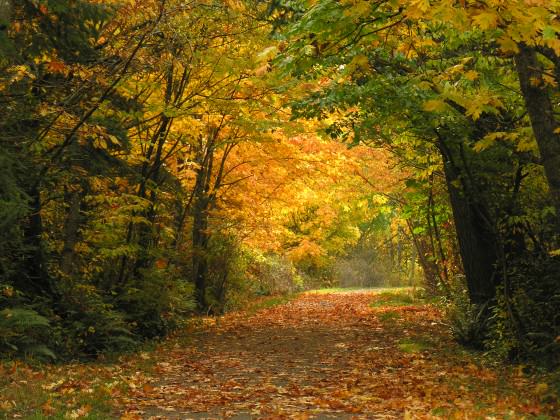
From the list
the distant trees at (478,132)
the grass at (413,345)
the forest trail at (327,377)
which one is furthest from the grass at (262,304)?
the distant trees at (478,132)

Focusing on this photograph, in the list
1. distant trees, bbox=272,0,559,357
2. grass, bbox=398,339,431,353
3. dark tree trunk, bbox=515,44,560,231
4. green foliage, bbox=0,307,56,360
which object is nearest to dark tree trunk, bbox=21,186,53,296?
green foliage, bbox=0,307,56,360

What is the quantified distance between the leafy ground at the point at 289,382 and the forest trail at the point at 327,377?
2 cm

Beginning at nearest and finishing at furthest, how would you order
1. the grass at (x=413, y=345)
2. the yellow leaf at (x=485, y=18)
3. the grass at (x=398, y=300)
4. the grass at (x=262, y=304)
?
the yellow leaf at (x=485, y=18) < the grass at (x=413, y=345) < the grass at (x=398, y=300) < the grass at (x=262, y=304)

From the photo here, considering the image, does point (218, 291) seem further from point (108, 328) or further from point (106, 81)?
point (106, 81)

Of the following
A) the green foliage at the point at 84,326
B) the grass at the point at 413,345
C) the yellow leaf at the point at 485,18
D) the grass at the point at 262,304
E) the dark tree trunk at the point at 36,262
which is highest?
the yellow leaf at the point at 485,18

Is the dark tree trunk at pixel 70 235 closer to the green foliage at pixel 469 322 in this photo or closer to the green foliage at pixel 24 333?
the green foliage at pixel 24 333

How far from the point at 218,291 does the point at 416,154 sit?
31.5 feet

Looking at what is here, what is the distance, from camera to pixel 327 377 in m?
9.75

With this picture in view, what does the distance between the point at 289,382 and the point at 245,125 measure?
7.58 metres

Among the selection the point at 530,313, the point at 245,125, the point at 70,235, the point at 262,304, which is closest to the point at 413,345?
the point at 530,313

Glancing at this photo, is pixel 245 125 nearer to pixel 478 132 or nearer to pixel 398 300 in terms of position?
pixel 478 132

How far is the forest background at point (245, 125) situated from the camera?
268 inches

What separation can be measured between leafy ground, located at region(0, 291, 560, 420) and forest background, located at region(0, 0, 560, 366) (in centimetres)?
101

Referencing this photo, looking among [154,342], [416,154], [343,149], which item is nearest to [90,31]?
[154,342]
